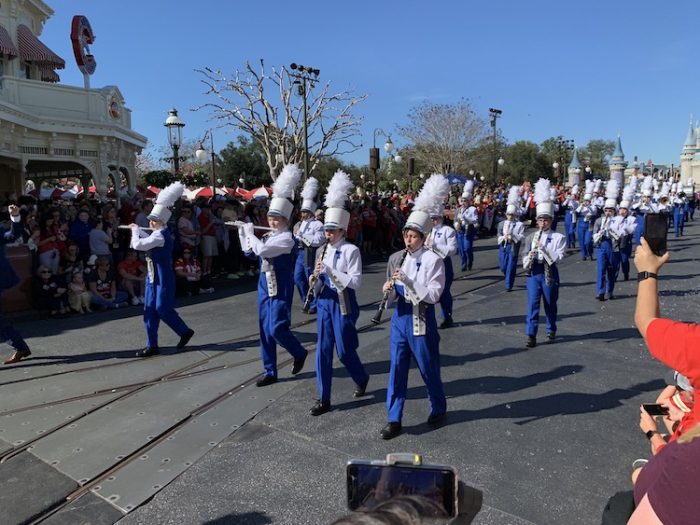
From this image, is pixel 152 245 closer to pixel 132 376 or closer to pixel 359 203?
pixel 132 376

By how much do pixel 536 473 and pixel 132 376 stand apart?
4.52m

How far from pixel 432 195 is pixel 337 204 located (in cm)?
143

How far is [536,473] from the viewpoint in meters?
3.99

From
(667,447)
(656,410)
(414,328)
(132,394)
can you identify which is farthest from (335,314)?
→ (667,447)

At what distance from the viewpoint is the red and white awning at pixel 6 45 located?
16.8 meters

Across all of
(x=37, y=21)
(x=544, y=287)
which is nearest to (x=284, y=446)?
(x=544, y=287)

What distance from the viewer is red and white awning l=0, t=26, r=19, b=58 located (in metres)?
16.8

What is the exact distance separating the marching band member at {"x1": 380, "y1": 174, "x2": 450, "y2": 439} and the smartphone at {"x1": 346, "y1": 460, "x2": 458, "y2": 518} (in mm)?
3111

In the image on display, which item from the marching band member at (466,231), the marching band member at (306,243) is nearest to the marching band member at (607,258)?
the marching band member at (466,231)

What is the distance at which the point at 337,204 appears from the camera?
260 inches

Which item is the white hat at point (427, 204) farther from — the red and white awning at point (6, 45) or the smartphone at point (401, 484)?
the red and white awning at point (6, 45)

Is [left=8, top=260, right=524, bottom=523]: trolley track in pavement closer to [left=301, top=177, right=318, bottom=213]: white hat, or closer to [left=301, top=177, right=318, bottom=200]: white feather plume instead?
[left=301, top=177, right=318, bottom=213]: white hat

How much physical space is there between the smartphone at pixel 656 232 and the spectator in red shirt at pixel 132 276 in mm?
9680

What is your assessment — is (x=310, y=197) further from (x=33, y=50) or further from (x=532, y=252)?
(x=33, y=50)
